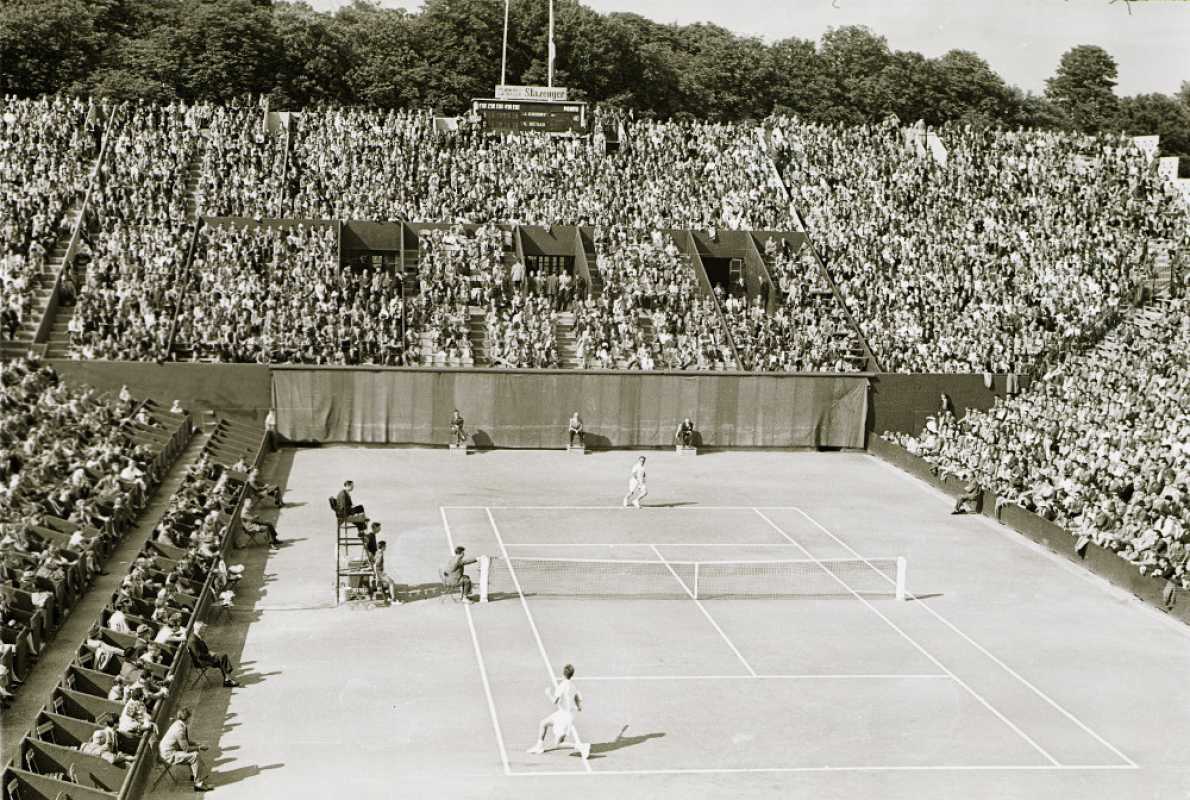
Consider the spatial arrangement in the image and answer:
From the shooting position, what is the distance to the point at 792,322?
52875mm

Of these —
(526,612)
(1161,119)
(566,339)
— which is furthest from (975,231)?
(1161,119)

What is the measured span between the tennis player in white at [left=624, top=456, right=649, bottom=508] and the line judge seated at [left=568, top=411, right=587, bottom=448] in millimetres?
7791

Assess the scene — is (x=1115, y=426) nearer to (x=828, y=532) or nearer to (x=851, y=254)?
(x=828, y=532)

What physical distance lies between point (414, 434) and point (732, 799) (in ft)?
91.4

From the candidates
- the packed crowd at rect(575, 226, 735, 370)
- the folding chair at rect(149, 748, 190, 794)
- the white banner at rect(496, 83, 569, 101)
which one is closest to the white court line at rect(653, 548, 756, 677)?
the folding chair at rect(149, 748, 190, 794)

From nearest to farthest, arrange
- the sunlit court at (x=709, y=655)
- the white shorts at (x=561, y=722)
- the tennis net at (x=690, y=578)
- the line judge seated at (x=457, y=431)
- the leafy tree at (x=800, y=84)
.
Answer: the white shorts at (x=561, y=722) → the sunlit court at (x=709, y=655) → the tennis net at (x=690, y=578) → the line judge seated at (x=457, y=431) → the leafy tree at (x=800, y=84)

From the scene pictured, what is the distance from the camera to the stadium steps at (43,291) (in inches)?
1858

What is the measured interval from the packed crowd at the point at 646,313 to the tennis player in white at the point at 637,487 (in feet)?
34.8

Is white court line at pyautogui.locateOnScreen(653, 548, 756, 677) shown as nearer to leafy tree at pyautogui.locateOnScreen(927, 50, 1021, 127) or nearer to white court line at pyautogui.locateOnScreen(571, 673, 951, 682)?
white court line at pyautogui.locateOnScreen(571, 673, 951, 682)

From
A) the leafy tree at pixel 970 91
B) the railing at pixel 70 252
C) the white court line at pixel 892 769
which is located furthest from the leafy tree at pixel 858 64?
the white court line at pixel 892 769

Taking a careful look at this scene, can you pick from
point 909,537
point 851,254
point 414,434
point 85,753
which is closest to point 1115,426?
point 909,537

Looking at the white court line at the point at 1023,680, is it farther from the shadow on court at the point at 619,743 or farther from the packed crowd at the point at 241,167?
the packed crowd at the point at 241,167

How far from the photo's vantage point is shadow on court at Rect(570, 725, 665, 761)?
2275 cm

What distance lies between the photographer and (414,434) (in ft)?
156
